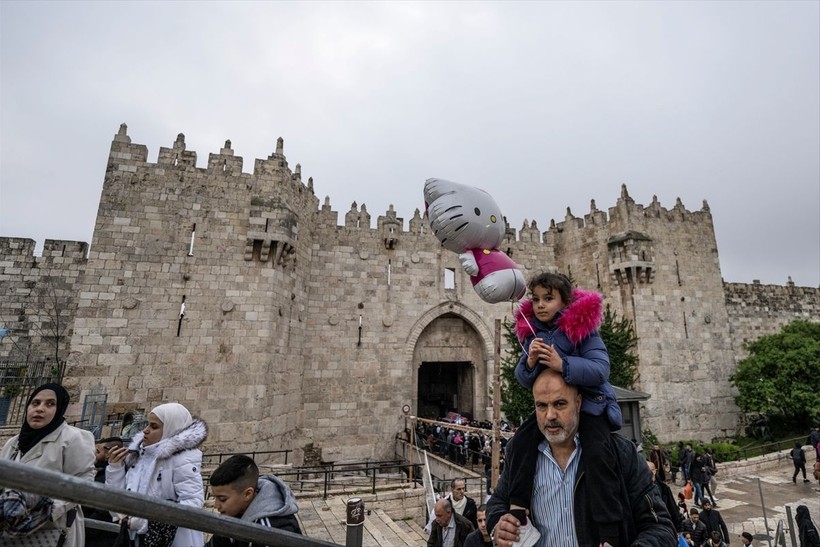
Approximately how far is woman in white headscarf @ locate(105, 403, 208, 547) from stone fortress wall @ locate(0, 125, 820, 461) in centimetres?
856

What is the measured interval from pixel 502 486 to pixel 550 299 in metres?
1.07

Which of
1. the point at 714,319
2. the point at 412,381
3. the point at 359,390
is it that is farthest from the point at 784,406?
the point at 359,390

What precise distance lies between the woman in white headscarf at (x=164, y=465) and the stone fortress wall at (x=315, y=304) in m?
8.56

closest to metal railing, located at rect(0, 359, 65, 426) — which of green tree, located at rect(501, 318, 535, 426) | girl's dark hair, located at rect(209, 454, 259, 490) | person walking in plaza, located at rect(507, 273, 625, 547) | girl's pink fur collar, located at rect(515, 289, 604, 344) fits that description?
girl's dark hair, located at rect(209, 454, 259, 490)

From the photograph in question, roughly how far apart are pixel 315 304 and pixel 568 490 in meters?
13.1

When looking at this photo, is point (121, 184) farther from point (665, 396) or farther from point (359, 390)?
point (665, 396)

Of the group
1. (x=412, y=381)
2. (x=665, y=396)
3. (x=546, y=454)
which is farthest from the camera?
(x=412, y=381)

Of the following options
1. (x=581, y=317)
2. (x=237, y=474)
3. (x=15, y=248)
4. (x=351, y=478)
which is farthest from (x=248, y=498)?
(x=15, y=248)

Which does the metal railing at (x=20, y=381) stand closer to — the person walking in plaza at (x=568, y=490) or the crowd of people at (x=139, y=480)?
the crowd of people at (x=139, y=480)

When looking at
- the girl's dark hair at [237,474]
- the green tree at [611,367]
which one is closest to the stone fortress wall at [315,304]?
the green tree at [611,367]

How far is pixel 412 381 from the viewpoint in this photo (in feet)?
49.1

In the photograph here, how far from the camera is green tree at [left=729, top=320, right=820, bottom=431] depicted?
13.8 m

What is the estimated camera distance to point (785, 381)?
14109mm

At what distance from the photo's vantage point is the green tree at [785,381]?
13781 millimetres
